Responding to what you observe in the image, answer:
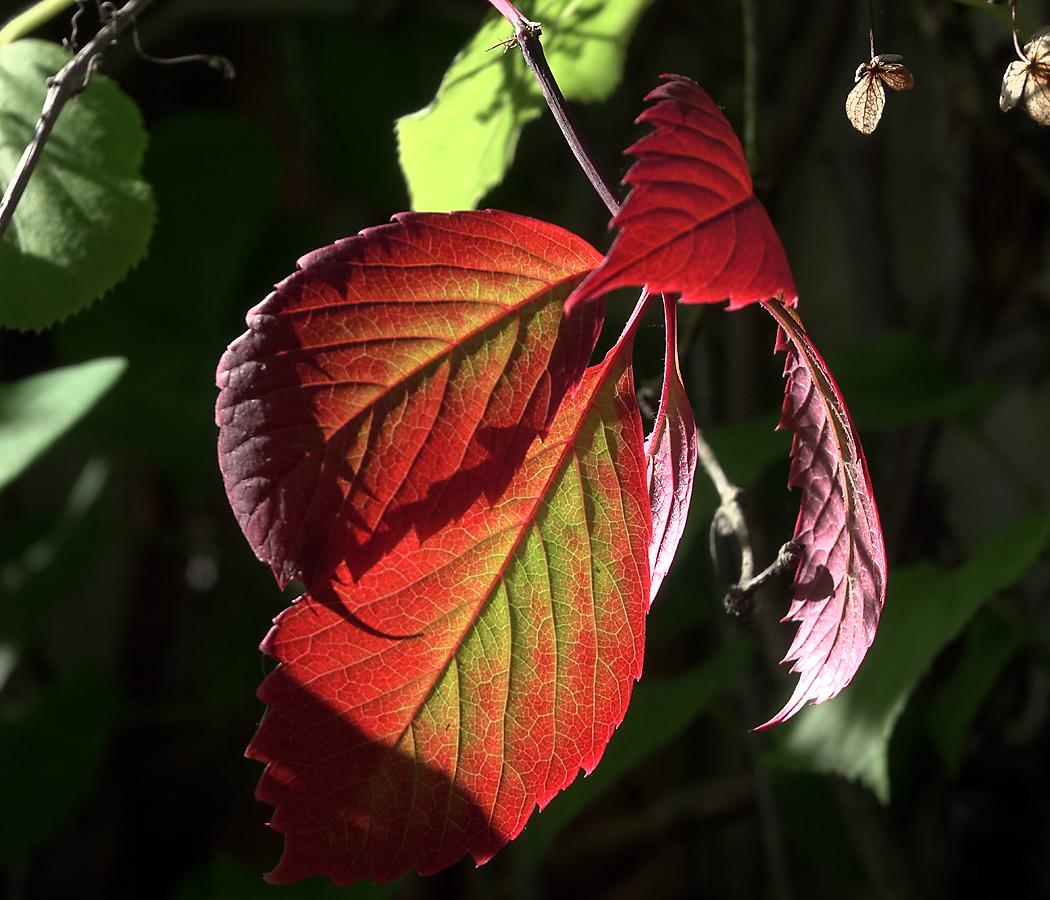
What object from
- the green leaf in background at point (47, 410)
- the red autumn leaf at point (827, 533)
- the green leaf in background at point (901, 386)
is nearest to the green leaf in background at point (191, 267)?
the green leaf in background at point (47, 410)

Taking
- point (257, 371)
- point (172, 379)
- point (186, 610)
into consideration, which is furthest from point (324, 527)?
point (186, 610)

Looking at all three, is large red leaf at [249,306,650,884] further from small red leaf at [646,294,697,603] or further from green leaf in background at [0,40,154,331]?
green leaf in background at [0,40,154,331]

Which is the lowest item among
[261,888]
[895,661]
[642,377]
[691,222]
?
[261,888]

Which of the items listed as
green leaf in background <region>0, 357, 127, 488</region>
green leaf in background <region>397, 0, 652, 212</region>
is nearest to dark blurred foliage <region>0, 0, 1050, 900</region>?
green leaf in background <region>397, 0, 652, 212</region>

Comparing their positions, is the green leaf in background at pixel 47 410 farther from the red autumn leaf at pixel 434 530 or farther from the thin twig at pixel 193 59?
the red autumn leaf at pixel 434 530

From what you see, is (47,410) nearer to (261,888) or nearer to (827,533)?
(261,888)

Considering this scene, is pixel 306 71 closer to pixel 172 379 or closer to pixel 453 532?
pixel 172 379

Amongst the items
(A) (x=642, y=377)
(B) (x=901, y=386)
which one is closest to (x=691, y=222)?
(A) (x=642, y=377)
